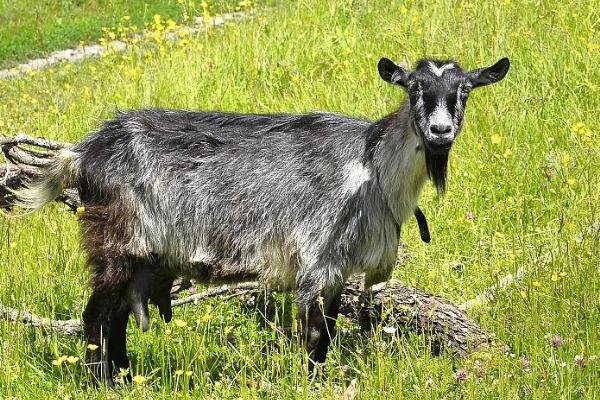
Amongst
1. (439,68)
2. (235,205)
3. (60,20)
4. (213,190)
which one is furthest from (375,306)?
(60,20)

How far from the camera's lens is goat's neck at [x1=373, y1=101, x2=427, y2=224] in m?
5.41

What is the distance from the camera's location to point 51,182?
18.7 feet

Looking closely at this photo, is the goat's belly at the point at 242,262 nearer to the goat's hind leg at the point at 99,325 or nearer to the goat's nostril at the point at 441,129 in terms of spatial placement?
the goat's hind leg at the point at 99,325

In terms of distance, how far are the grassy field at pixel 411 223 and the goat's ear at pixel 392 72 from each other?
114 centimetres

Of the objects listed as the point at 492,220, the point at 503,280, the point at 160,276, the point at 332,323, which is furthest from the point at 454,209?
the point at 160,276

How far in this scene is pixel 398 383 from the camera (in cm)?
450

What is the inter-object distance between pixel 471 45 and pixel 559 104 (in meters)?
1.11

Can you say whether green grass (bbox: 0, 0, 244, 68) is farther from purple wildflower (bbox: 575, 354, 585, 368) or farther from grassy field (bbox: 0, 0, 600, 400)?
purple wildflower (bbox: 575, 354, 585, 368)

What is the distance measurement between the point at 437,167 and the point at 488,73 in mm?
570

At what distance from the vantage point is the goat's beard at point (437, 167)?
5.23m

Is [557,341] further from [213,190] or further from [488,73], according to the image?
[213,190]

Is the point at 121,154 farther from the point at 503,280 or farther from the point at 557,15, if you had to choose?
the point at 557,15

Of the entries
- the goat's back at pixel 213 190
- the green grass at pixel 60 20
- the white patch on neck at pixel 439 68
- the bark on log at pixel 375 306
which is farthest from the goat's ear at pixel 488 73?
the green grass at pixel 60 20

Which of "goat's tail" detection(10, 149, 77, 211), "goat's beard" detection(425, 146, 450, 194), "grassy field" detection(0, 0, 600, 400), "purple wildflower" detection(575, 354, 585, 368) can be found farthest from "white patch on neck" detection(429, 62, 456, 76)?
"goat's tail" detection(10, 149, 77, 211)
